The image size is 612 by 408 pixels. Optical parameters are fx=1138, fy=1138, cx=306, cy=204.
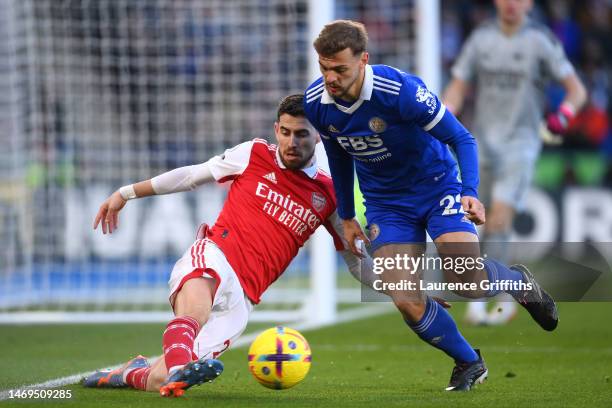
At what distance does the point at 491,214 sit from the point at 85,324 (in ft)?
12.5

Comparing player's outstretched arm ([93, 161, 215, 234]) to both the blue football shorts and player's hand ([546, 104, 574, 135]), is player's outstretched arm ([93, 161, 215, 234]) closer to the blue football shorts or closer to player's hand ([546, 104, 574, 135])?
the blue football shorts

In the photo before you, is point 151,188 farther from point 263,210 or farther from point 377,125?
point 377,125

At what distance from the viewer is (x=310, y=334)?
9305 mm

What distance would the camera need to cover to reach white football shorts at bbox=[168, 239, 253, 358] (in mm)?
5586

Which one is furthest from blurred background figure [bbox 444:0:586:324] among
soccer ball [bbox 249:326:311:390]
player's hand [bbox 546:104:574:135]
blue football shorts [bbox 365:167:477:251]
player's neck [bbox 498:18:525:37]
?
soccer ball [bbox 249:326:311:390]

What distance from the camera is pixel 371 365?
A: 7.23 meters

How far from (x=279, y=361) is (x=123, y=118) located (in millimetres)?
7488

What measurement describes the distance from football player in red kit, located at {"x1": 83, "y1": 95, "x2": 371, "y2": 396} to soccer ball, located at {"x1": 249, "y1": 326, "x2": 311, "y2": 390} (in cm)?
28

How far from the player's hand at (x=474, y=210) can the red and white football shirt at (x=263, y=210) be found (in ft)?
3.40

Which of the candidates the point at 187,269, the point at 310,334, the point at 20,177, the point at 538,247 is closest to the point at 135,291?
the point at 20,177

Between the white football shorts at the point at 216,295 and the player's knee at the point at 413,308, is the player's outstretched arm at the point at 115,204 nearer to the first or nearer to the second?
the white football shorts at the point at 216,295

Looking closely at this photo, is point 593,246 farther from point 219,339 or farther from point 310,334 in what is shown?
point 219,339

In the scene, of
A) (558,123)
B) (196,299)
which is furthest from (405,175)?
(558,123)

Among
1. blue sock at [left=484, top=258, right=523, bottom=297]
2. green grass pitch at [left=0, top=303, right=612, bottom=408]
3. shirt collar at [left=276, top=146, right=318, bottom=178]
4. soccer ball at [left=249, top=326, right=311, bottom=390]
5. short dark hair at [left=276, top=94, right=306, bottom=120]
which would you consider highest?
short dark hair at [left=276, top=94, right=306, bottom=120]
